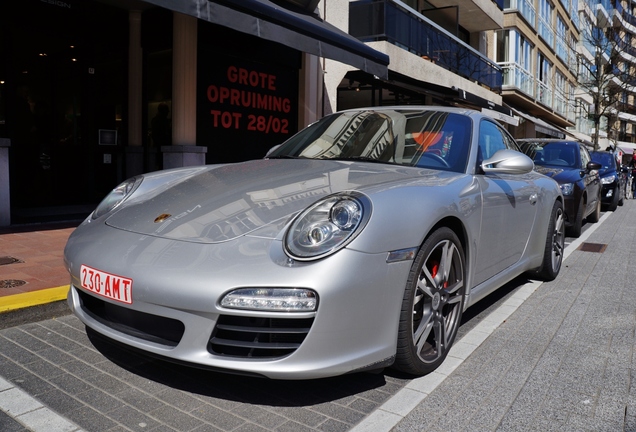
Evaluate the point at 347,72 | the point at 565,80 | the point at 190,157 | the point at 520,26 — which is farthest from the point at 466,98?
the point at 565,80

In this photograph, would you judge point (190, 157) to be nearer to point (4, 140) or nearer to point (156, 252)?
point (4, 140)

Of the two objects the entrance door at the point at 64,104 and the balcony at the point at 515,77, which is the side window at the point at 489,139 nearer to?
the entrance door at the point at 64,104

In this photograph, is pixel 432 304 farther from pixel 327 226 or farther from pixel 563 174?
pixel 563 174

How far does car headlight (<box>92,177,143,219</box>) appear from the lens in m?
3.38

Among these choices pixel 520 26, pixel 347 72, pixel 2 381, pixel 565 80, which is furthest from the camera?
pixel 565 80

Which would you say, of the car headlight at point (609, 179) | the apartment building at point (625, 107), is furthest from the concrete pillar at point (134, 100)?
the apartment building at point (625, 107)

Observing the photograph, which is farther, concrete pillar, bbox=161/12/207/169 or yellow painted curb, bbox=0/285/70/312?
concrete pillar, bbox=161/12/207/169

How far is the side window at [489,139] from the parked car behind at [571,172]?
13.8ft

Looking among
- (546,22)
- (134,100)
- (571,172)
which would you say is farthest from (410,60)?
(546,22)

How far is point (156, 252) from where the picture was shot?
2590mm

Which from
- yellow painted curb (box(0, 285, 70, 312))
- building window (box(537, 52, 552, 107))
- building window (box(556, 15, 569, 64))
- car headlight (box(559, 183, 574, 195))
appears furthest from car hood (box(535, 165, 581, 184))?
building window (box(556, 15, 569, 64))

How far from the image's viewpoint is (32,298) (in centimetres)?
384

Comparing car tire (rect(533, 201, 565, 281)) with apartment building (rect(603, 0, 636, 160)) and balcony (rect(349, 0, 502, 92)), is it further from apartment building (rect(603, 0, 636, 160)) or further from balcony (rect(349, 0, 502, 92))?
apartment building (rect(603, 0, 636, 160))

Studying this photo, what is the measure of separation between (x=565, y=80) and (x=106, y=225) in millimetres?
42911
